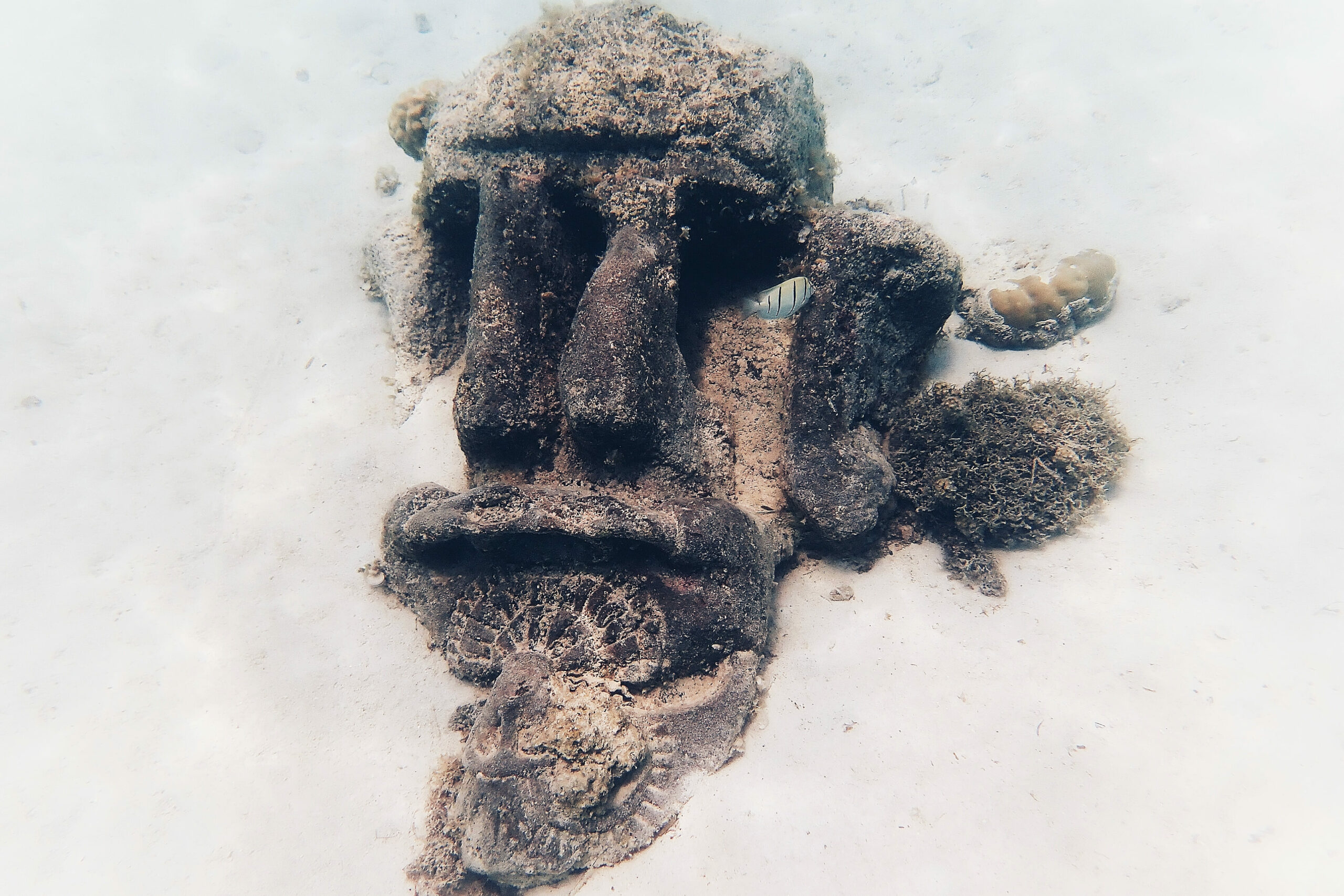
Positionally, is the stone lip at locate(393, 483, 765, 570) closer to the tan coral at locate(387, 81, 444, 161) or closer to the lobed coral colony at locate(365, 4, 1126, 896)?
the lobed coral colony at locate(365, 4, 1126, 896)

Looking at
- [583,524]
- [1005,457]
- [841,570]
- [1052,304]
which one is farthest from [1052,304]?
[583,524]

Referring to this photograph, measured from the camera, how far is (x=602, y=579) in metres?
3.25

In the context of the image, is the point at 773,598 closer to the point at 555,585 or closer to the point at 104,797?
the point at 555,585

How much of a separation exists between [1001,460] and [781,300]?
2223mm

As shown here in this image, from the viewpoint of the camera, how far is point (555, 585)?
326 centimetres

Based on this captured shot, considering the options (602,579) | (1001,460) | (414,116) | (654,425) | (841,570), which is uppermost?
(414,116)

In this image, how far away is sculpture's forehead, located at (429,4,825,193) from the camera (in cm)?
393

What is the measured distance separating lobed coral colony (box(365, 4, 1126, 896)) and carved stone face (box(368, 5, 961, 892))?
20mm

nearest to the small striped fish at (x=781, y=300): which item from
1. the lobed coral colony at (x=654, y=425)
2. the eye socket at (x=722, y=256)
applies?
the lobed coral colony at (x=654, y=425)

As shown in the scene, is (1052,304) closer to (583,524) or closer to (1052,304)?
(1052,304)

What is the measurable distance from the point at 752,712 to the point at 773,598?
804 mm

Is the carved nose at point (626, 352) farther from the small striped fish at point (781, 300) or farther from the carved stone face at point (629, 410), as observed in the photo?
the small striped fish at point (781, 300)

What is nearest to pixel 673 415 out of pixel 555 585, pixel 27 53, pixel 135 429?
pixel 555 585

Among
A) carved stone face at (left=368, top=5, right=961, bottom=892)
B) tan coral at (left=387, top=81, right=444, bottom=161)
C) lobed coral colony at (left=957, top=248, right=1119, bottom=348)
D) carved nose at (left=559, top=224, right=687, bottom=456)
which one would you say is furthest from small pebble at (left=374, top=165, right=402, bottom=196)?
lobed coral colony at (left=957, top=248, right=1119, bottom=348)
